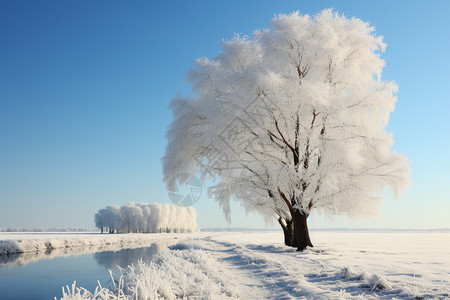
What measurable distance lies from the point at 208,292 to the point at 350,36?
13.7 metres

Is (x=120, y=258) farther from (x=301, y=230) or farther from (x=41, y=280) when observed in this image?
(x=301, y=230)

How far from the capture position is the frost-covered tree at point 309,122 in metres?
13.7

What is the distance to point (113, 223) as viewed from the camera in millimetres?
99125

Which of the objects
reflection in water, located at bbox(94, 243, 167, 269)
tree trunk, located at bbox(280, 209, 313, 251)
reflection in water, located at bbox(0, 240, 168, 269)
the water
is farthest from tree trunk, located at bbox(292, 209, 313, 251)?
reflection in water, located at bbox(0, 240, 168, 269)

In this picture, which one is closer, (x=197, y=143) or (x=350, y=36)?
(x=350, y=36)

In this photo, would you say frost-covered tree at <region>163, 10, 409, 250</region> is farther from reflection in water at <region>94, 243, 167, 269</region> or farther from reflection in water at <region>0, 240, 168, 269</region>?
reflection in water at <region>0, 240, 168, 269</region>

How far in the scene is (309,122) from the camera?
48.6ft

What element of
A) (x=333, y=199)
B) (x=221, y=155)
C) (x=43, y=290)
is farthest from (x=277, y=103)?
(x=43, y=290)

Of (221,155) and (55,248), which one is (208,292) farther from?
(55,248)

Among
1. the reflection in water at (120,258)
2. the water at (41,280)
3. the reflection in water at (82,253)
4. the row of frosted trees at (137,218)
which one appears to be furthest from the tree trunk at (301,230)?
the row of frosted trees at (137,218)

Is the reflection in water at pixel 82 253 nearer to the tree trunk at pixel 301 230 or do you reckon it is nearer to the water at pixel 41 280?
the water at pixel 41 280

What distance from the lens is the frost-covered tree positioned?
13.7 metres

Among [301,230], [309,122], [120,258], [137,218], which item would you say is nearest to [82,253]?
[120,258]

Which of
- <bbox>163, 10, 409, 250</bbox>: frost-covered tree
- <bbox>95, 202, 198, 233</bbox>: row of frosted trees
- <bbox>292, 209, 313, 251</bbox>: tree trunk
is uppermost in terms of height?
<bbox>163, 10, 409, 250</bbox>: frost-covered tree
